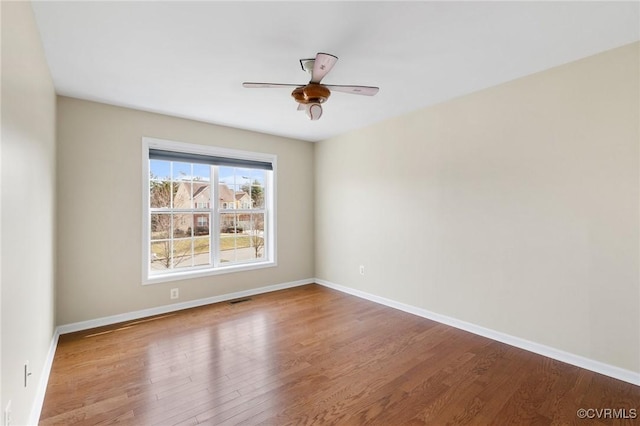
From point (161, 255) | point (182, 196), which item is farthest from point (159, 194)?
point (161, 255)

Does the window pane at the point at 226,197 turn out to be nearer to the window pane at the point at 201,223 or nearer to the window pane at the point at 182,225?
the window pane at the point at 201,223

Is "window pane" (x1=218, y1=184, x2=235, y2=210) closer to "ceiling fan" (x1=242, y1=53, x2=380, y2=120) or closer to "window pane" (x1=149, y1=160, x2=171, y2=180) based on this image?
"window pane" (x1=149, y1=160, x2=171, y2=180)

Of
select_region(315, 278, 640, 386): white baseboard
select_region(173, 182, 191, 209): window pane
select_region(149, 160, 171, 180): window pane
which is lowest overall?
select_region(315, 278, 640, 386): white baseboard

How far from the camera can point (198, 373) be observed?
2.34 metres

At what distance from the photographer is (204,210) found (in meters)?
4.13

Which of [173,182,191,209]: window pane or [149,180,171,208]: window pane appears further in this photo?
[173,182,191,209]: window pane

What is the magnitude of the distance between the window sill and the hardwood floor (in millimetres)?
542

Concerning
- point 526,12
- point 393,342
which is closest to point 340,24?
point 526,12

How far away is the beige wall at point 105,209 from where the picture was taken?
3.10 metres

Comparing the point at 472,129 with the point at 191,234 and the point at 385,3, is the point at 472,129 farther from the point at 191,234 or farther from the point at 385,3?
the point at 191,234

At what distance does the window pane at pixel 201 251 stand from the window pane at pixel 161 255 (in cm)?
33

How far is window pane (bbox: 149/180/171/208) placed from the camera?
3.74 meters

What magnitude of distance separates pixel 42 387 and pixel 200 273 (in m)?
1.96

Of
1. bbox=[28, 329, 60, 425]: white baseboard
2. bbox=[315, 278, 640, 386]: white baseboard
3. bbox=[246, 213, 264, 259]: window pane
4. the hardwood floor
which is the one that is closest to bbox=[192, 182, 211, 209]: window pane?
bbox=[246, 213, 264, 259]: window pane
